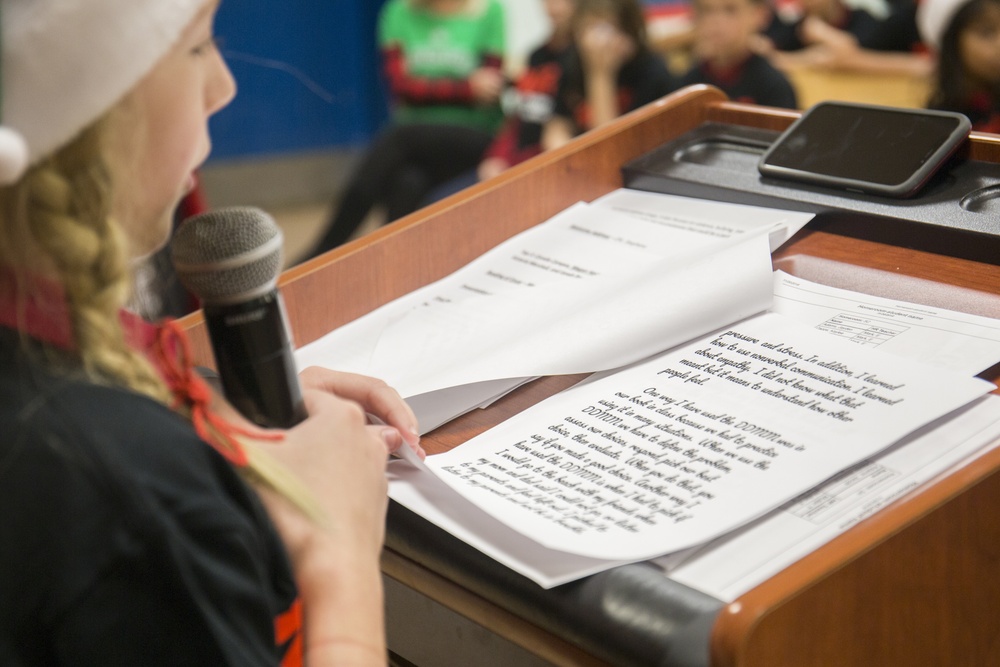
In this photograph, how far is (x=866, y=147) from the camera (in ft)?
3.53

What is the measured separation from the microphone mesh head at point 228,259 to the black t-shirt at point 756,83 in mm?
2239

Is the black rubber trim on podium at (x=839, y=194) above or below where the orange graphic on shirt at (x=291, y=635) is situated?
above

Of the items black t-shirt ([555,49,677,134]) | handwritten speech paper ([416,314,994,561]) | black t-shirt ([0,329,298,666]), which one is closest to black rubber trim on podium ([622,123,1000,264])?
handwritten speech paper ([416,314,994,561])

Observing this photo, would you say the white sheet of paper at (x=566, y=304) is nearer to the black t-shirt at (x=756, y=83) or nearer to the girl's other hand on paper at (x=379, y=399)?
the girl's other hand on paper at (x=379, y=399)

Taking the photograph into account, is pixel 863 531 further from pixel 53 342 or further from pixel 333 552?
pixel 53 342

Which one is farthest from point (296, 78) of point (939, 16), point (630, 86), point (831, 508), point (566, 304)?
point (831, 508)

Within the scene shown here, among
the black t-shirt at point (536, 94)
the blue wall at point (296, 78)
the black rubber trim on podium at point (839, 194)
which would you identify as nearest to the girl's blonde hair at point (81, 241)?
the black rubber trim on podium at point (839, 194)

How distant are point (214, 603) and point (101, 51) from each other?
273mm

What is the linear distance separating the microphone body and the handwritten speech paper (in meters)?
0.12

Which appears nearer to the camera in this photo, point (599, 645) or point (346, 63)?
point (599, 645)

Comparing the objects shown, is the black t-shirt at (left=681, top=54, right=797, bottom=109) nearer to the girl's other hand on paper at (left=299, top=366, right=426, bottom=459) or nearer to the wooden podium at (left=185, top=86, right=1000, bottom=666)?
the wooden podium at (left=185, top=86, right=1000, bottom=666)

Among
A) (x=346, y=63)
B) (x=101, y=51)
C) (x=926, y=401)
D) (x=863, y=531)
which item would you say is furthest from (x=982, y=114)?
(x=346, y=63)

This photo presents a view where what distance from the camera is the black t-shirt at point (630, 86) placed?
3.05 metres

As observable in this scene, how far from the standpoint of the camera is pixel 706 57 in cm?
294
